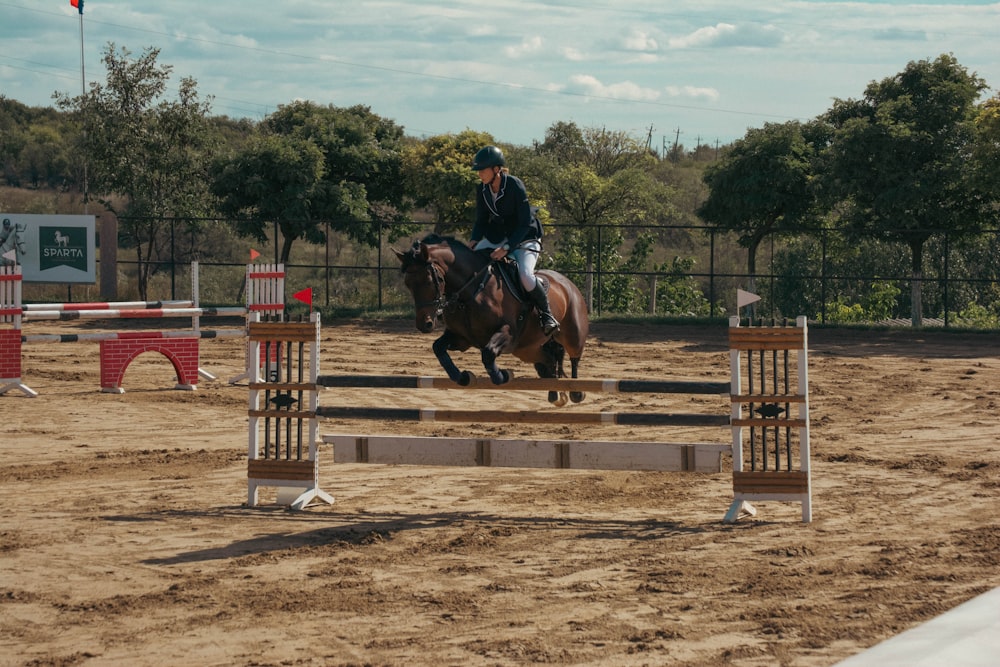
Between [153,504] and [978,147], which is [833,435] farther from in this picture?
[978,147]

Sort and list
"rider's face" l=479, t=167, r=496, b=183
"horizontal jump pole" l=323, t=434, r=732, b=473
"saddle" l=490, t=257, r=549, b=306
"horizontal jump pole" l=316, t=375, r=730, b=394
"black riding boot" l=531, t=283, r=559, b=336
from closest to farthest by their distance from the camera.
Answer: "horizontal jump pole" l=323, t=434, r=732, b=473 → "horizontal jump pole" l=316, t=375, r=730, b=394 → "rider's face" l=479, t=167, r=496, b=183 → "saddle" l=490, t=257, r=549, b=306 → "black riding boot" l=531, t=283, r=559, b=336

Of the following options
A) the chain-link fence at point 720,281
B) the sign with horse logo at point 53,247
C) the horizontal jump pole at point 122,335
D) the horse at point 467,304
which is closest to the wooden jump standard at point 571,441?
the horse at point 467,304

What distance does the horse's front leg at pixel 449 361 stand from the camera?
869 cm

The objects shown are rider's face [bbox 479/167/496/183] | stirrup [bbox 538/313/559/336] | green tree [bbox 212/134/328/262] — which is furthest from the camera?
green tree [bbox 212/134/328/262]

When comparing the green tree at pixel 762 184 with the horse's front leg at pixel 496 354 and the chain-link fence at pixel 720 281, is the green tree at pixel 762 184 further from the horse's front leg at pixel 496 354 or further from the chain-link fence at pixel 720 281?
the horse's front leg at pixel 496 354

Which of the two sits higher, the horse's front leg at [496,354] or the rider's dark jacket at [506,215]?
the rider's dark jacket at [506,215]

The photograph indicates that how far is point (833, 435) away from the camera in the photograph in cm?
1276

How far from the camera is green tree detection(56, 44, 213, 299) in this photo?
33.3 meters

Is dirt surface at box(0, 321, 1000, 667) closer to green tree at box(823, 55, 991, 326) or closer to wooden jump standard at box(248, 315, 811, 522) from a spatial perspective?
wooden jump standard at box(248, 315, 811, 522)

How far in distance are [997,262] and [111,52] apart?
89.2 feet

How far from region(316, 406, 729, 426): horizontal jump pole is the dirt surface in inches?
29.1

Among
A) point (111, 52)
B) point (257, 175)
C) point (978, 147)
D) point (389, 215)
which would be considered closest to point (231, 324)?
point (257, 175)

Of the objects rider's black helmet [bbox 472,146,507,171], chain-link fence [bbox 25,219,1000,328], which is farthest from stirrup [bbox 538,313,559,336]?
chain-link fence [bbox 25,219,1000,328]

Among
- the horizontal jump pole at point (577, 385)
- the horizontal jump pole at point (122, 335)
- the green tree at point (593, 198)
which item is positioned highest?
the green tree at point (593, 198)
